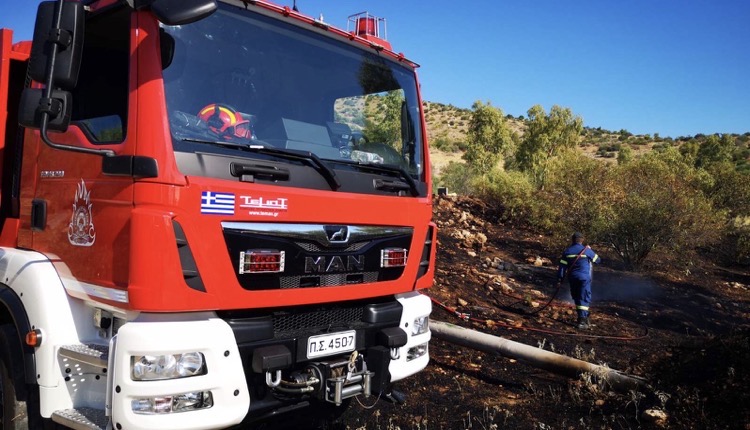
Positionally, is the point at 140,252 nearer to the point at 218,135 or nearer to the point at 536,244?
the point at 218,135

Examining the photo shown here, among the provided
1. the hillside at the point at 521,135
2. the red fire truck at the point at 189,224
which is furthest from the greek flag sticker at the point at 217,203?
the hillside at the point at 521,135

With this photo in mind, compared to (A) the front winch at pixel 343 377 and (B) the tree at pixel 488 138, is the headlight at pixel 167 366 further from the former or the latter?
(B) the tree at pixel 488 138

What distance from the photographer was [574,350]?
278 inches

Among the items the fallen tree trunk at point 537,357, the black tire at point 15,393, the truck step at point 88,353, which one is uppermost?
the truck step at point 88,353

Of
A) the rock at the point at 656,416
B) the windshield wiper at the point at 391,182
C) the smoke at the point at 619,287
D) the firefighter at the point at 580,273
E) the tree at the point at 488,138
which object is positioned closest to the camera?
the windshield wiper at the point at 391,182

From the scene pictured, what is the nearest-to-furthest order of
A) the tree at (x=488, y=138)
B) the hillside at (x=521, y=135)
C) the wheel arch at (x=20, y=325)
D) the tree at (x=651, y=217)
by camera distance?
1. the wheel arch at (x=20, y=325)
2. the tree at (x=651, y=217)
3. the tree at (x=488, y=138)
4. the hillside at (x=521, y=135)

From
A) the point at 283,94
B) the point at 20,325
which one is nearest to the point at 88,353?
the point at 20,325

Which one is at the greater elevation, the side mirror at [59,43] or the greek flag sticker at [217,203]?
the side mirror at [59,43]

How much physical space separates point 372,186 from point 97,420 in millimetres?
2087

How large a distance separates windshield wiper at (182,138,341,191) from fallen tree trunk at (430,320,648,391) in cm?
292

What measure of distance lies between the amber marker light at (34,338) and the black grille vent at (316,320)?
4.21 feet

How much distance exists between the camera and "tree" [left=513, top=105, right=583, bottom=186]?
26703mm

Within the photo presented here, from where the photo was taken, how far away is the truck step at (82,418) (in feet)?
9.39

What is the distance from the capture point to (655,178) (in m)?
14.3
